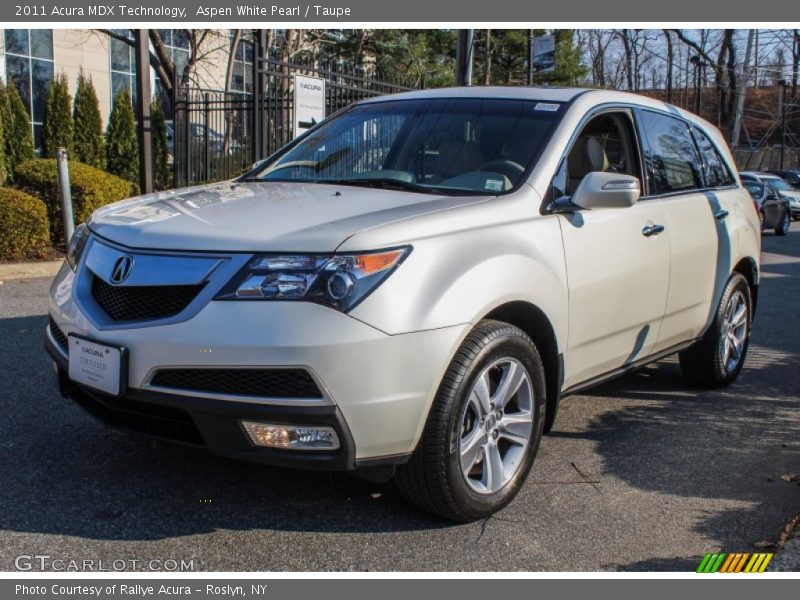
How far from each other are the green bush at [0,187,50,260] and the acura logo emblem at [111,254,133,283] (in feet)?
26.6

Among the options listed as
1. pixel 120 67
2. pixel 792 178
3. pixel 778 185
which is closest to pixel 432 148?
pixel 120 67

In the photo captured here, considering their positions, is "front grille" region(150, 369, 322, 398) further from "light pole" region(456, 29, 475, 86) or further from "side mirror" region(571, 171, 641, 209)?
"light pole" region(456, 29, 475, 86)

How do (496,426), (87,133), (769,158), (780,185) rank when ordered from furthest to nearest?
(769,158) < (780,185) < (87,133) < (496,426)

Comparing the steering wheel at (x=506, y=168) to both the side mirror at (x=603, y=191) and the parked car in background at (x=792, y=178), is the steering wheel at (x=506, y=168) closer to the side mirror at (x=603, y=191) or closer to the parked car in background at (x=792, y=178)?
the side mirror at (x=603, y=191)

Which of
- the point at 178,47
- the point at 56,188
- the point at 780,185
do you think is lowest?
the point at 780,185

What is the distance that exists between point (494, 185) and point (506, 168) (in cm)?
16

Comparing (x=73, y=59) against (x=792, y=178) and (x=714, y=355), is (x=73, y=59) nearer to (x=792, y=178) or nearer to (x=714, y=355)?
(x=714, y=355)

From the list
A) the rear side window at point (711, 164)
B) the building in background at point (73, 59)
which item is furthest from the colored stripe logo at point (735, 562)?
the building in background at point (73, 59)

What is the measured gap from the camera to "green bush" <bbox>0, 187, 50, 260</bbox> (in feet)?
34.9

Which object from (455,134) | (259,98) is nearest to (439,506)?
(455,134)

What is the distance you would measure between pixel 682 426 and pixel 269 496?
2.61m

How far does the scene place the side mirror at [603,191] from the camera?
4020 millimetres

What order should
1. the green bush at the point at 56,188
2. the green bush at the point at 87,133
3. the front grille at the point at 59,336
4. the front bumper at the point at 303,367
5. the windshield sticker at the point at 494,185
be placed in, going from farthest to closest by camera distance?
1. the green bush at the point at 87,133
2. the green bush at the point at 56,188
3. the windshield sticker at the point at 494,185
4. the front grille at the point at 59,336
5. the front bumper at the point at 303,367

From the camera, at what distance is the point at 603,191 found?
4.01 meters
